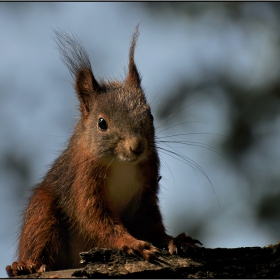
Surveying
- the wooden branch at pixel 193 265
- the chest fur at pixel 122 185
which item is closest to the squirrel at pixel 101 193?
the chest fur at pixel 122 185

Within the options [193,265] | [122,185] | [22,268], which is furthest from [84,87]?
[193,265]

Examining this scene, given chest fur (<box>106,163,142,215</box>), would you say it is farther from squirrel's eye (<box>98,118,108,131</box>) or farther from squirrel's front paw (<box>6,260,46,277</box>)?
squirrel's front paw (<box>6,260,46,277</box>)

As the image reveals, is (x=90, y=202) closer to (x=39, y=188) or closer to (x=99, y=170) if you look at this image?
(x=99, y=170)

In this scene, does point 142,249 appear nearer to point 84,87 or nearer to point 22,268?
point 22,268

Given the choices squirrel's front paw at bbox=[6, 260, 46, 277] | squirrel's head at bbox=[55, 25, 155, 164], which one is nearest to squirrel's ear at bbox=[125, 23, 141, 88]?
squirrel's head at bbox=[55, 25, 155, 164]

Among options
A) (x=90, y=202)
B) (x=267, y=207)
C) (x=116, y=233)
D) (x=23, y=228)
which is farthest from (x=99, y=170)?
(x=267, y=207)
